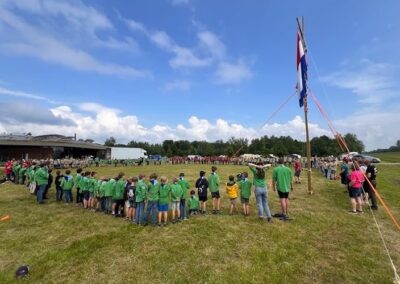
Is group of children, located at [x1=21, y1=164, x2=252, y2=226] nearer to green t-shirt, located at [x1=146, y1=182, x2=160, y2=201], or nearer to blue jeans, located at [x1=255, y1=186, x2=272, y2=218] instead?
green t-shirt, located at [x1=146, y1=182, x2=160, y2=201]

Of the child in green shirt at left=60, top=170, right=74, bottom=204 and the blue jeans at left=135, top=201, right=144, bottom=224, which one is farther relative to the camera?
the child in green shirt at left=60, top=170, right=74, bottom=204

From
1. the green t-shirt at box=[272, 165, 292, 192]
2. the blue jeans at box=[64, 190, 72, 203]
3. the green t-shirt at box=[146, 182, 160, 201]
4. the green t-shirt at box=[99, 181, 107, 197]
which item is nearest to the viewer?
the green t-shirt at box=[146, 182, 160, 201]

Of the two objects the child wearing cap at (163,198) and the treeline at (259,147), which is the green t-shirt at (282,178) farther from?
the treeline at (259,147)

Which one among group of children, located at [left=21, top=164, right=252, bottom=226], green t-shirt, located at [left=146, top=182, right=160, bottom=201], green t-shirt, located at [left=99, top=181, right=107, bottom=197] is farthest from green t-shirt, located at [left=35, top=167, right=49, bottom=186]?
green t-shirt, located at [left=146, top=182, right=160, bottom=201]

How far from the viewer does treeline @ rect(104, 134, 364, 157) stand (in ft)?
317

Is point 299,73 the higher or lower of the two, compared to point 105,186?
higher

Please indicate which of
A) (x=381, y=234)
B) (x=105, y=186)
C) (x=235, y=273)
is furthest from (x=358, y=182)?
(x=105, y=186)

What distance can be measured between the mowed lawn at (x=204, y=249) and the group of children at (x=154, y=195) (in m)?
0.55

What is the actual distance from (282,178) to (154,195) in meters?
4.77

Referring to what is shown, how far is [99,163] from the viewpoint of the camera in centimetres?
4578

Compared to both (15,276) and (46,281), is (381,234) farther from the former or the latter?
(15,276)

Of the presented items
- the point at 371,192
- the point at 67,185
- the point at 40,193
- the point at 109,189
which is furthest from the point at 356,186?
the point at 40,193

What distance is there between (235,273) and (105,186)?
7.36 m

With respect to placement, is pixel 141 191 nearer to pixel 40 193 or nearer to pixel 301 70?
pixel 40 193
